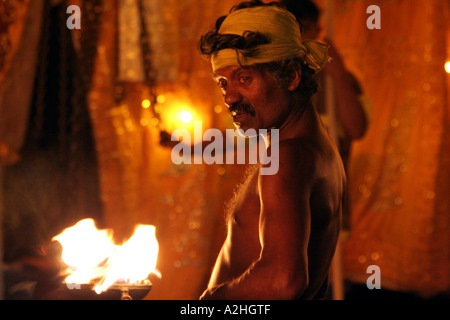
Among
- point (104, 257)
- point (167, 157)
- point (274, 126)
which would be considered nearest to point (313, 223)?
point (274, 126)

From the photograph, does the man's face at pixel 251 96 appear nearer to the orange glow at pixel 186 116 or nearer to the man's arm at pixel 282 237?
the man's arm at pixel 282 237

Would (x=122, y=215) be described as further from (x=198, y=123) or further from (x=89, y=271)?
(x=89, y=271)

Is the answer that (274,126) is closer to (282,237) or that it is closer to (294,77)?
(294,77)

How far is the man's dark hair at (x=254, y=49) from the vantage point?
4.97 feet

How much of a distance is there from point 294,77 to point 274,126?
157 millimetres

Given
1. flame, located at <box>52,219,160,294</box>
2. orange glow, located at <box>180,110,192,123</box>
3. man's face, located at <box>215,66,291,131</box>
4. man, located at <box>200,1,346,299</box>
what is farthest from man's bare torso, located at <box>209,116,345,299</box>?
orange glow, located at <box>180,110,192,123</box>

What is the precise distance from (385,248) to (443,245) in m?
0.56

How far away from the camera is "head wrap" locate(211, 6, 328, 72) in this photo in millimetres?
1526

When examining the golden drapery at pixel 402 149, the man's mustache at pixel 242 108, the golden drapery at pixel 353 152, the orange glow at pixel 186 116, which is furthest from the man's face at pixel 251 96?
the golden drapery at pixel 402 149

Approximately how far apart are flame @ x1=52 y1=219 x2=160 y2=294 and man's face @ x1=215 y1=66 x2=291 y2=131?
0.50 m

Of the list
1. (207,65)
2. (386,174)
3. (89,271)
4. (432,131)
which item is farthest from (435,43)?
(89,271)

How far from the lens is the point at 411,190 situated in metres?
4.72

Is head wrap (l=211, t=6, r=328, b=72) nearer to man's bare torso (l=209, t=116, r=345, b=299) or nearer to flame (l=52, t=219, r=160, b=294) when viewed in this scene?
man's bare torso (l=209, t=116, r=345, b=299)

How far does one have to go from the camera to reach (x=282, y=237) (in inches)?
52.4
